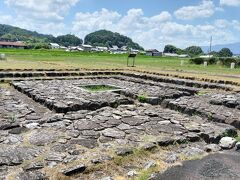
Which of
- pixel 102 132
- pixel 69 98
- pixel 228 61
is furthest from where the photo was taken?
pixel 228 61

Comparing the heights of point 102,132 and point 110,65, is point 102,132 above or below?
below

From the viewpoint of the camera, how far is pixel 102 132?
25.5 feet

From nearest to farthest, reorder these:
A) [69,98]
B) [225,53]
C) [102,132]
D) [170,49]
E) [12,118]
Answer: [102,132] → [12,118] → [69,98] → [225,53] → [170,49]

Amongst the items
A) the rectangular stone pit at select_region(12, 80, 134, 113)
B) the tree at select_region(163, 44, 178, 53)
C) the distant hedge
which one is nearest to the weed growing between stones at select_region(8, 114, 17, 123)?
the rectangular stone pit at select_region(12, 80, 134, 113)

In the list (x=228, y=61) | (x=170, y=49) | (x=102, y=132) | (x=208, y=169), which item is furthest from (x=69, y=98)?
(x=170, y=49)

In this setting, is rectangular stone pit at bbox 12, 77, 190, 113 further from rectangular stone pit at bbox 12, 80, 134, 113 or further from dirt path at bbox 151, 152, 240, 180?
dirt path at bbox 151, 152, 240, 180

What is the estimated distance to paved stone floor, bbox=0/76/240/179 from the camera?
19.4 feet

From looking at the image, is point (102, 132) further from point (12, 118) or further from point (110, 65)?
point (110, 65)

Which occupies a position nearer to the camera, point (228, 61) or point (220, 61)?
point (228, 61)

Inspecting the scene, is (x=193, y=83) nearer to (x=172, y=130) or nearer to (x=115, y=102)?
(x=115, y=102)

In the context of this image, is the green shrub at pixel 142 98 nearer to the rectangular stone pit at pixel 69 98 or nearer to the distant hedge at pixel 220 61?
the rectangular stone pit at pixel 69 98

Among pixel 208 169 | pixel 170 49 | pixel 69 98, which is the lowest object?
pixel 208 169

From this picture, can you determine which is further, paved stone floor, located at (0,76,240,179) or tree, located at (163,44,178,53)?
tree, located at (163,44,178,53)

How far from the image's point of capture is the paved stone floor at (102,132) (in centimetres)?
590
